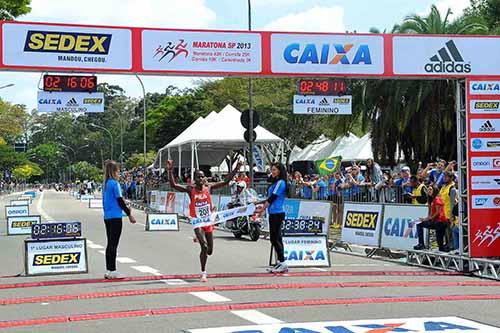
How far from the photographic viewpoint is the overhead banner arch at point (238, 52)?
13.3m

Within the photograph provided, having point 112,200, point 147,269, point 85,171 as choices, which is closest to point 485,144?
point 147,269

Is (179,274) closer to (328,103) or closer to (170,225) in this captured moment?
(328,103)

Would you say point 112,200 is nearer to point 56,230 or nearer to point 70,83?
point 56,230

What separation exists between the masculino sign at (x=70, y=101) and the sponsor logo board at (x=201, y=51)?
197 centimetres

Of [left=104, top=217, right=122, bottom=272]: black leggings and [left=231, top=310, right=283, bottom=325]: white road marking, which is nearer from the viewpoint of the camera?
[left=231, top=310, right=283, bottom=325]: white road marking

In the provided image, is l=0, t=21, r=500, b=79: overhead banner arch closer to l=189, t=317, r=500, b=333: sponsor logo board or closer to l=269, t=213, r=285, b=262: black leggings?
l=269, t=213, r=285, b=262: black leggings

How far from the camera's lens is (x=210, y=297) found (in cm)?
1094

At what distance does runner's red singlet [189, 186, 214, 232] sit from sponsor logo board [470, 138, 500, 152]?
516 centimetres

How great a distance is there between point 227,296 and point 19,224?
602 inches

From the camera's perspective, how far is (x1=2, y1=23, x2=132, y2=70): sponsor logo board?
43.0ft

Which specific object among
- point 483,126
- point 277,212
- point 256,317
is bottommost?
point 256,317

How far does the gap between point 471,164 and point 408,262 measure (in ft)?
9.52

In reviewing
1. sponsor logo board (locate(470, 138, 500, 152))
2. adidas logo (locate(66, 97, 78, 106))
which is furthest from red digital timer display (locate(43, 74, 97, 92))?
sponsor logo board (locate(470, 138, 500, 152))

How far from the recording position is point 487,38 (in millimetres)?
14812
